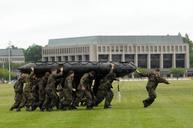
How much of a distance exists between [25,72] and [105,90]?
4.24 meters

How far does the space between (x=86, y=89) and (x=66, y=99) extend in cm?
129

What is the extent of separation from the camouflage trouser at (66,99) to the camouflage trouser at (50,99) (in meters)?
0.34

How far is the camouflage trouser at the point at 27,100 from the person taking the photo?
32875 millimetres

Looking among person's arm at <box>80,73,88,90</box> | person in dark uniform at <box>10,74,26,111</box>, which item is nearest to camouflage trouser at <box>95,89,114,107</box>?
person's arm at <box>80,73,88,90</box>

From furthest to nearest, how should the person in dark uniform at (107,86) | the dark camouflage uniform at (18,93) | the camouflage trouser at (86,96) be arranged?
the person in dark uniform at (107,86) → the camouflage trouser at (86,96) → the dark camouflage uniform at (18,93)

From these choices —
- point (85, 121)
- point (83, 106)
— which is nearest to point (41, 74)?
point (83, 106)

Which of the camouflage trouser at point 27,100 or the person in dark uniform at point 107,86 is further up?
the person in dark uniform at point 107,86

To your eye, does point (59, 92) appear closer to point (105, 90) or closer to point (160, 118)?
point (105, 90)

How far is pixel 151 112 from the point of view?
28844 mm

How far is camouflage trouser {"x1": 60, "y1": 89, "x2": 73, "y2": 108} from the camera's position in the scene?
3269 centimetres

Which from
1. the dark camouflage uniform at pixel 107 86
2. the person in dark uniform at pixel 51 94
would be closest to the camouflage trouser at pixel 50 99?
the person in dark uniform at pixel 51 94

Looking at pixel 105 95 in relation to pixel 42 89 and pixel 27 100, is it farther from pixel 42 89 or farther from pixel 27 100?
pixel 27 100

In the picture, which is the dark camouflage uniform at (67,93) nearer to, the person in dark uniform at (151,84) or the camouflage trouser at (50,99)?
the camouflage trouser at (50,99)

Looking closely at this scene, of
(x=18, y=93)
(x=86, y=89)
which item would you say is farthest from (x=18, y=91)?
(x=86, y=89)
